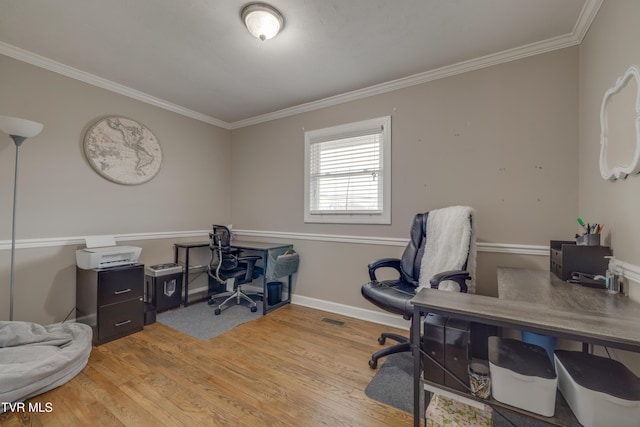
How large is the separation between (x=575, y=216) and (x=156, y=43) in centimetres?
353

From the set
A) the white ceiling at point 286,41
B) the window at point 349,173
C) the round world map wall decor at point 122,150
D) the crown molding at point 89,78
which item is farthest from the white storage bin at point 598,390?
the crown molding at point 89,78

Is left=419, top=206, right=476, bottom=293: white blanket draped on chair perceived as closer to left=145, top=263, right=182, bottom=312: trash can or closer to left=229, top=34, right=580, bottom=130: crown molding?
left=229, top=34, right=580, bottom=130: crown molding

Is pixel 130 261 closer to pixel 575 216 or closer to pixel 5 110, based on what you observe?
pixel 5 110

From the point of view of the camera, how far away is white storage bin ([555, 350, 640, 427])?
84cm

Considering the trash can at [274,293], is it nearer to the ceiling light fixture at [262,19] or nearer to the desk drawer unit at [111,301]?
the desk drawer unit at [111,301]

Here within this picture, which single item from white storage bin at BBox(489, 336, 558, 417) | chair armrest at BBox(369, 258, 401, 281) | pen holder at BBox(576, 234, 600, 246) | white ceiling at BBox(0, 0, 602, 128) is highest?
white ceiling at BBox(0, 0, 602, 128)

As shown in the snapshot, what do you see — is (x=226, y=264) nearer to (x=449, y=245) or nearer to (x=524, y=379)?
(x=449, y=245)

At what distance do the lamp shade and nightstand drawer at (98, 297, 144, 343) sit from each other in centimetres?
149

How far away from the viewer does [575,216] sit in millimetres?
1994

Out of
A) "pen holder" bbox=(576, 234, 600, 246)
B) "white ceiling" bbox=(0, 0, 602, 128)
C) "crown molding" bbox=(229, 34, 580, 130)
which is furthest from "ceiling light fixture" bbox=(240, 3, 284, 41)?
"pen holder" bbox=(576, 234, 600, 246)

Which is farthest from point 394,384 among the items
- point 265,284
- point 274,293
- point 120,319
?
point 120,319

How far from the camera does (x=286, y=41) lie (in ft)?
6.84

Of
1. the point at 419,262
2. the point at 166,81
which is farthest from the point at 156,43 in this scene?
the point at 419,262

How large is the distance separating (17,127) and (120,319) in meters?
1.70
